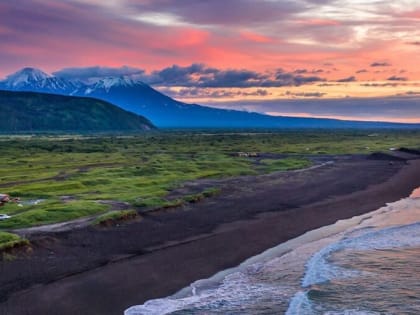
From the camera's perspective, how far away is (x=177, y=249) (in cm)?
3375

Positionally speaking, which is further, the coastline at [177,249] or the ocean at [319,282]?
the coastline at [177,249]

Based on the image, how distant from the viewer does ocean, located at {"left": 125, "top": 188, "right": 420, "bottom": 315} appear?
23.1 metres

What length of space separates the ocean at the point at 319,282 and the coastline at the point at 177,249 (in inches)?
61.3

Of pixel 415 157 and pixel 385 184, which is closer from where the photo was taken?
pixel 385 184

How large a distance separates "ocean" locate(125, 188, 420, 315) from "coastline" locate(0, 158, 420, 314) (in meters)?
1.56

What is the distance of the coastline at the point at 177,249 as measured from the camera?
24.2 m

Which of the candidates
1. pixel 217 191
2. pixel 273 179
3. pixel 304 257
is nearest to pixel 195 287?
pixel 304 257

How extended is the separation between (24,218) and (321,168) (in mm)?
Answer: 64170

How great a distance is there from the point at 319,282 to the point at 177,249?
1079cm

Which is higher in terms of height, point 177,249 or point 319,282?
point 177,249

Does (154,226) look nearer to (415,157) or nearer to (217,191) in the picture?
(217,191)

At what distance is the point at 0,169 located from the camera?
90.8 metres

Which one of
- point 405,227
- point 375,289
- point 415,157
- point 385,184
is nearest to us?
point 375,289

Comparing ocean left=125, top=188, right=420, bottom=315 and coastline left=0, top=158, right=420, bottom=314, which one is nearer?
ocean left=125, top=188, right=420, bottom=315
